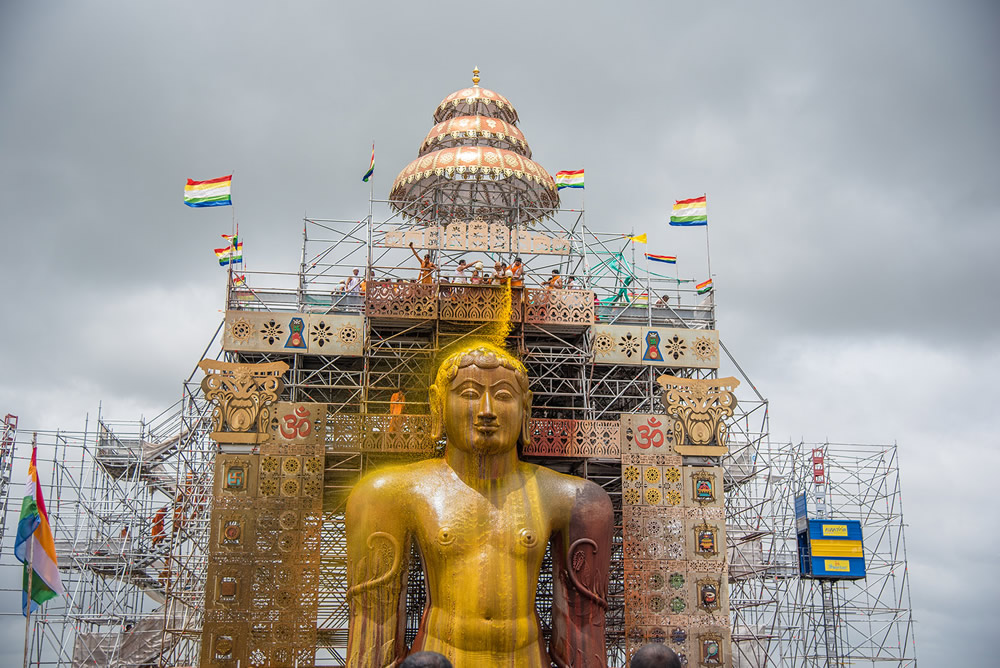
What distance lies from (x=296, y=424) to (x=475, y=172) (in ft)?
21.9

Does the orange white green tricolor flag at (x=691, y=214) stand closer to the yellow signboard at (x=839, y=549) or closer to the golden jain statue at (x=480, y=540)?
the yellow signboard at (x=839, y=549)

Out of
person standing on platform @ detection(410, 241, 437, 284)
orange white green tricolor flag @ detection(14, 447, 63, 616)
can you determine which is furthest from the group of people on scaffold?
orange white green tricolor flag @ detection(14, 447, 63, 616)

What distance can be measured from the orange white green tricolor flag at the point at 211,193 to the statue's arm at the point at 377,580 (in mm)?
10263

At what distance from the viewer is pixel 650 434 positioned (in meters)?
15.9

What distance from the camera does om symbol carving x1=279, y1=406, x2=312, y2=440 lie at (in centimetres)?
1512

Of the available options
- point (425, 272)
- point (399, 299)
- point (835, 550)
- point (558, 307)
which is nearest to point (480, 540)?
point (399, 299)

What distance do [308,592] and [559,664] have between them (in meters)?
5.11

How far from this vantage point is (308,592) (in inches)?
560

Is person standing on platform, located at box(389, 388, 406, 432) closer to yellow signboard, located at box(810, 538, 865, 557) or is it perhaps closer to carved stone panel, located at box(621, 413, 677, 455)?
carved stone panel, located at box(621, 413, 677, 455)

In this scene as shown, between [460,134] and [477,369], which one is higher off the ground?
[460,134]

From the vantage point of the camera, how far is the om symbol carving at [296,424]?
1512 cm

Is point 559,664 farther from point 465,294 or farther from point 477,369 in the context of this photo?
point 465,294

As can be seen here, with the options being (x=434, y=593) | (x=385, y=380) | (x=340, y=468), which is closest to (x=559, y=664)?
(x=434, y=593)

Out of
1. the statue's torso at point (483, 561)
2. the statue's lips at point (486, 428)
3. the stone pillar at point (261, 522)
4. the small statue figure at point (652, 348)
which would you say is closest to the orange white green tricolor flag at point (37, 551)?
the stone pillar at point (261, 522)
